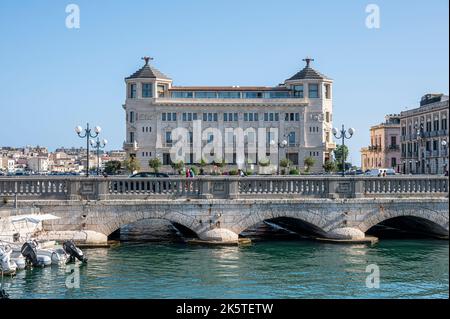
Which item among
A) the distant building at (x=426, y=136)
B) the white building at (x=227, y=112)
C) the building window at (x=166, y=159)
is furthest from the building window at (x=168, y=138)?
the distant building at (x=426, y=136)

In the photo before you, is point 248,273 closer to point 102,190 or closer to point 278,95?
point 102,190

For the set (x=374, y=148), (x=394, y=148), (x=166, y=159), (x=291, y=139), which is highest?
(x=291, y=139)

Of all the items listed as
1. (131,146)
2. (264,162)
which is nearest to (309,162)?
(264,162)

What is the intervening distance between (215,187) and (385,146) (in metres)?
80.8

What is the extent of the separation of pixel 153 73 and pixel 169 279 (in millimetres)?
73159

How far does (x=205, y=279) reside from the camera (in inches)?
754

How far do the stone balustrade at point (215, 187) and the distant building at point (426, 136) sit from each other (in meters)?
51.0

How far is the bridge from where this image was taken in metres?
24.7

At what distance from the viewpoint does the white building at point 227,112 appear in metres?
90.6

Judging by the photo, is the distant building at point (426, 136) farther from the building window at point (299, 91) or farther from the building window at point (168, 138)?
the building window at point (168, 138)

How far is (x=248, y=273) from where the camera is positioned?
66.1 ft

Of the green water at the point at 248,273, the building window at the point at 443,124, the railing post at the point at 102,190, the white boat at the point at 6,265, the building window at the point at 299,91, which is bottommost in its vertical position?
the green water at the point at 248,273
